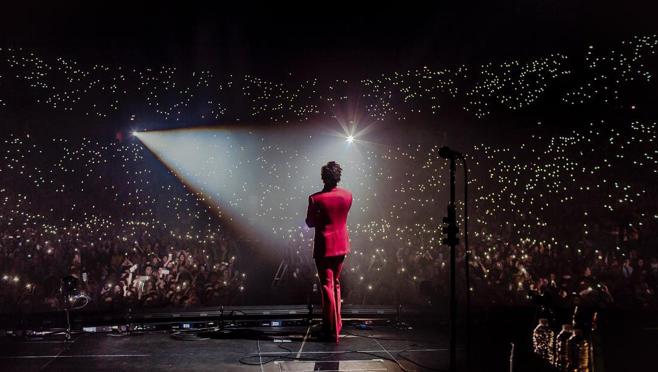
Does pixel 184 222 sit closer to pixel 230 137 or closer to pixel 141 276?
pixel 230 137

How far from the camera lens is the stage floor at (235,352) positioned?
3865 millimetres

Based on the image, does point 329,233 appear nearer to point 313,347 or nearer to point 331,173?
point 331,173

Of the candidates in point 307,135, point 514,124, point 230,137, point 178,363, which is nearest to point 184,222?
point 230,137

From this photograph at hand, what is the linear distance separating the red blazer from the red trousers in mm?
90

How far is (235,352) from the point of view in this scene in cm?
430

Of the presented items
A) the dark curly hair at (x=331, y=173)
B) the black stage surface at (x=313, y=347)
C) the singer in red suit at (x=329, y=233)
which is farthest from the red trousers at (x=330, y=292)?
the dark curly hair at (x=331, y=173)

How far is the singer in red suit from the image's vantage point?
4.59 meters

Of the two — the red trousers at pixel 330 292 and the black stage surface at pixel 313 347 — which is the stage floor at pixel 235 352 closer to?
the black stage surface at pixel 313 347

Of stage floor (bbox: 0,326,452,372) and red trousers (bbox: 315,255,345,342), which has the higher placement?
red trousers (bbox: 315,255,345,342)

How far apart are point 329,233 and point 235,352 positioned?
4.35ft

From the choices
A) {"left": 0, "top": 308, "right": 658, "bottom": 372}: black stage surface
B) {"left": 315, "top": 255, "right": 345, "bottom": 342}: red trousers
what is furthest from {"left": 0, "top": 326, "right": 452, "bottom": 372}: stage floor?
{"left": 315, "top": 255, "right": 345, "bottom": 342}: red trousers

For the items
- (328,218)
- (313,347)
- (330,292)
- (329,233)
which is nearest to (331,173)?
(328,218)

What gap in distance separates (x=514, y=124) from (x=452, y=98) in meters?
1.85

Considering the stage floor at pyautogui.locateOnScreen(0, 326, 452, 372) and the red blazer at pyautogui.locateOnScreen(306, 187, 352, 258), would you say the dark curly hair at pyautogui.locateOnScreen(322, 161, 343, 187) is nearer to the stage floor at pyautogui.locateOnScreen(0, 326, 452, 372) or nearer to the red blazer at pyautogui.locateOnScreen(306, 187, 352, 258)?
the red blazer at pyautogui.locateOnScreen(306, 187, 352, 258)
